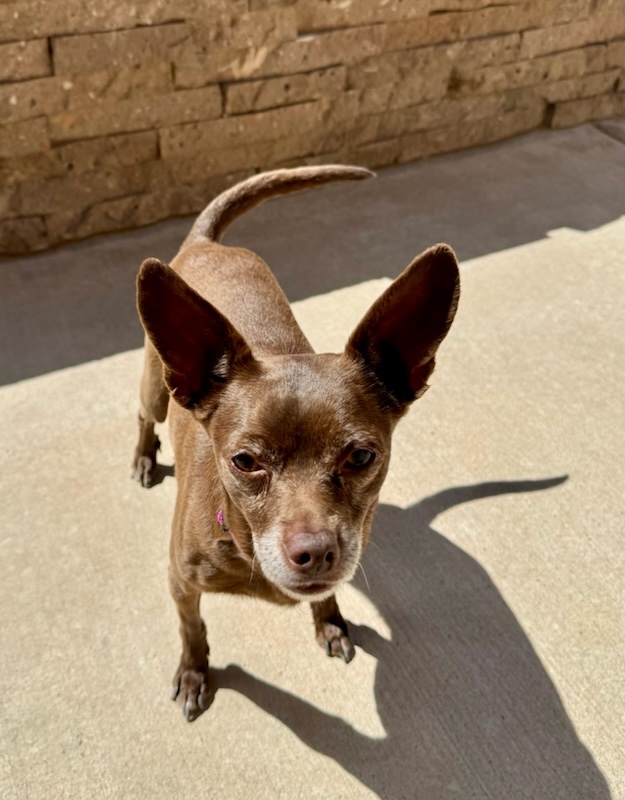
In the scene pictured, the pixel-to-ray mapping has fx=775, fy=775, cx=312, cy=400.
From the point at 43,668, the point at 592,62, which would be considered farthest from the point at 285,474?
the point at 592,62

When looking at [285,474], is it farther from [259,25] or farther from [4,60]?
[259,25]

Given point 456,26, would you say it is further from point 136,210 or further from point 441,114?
point 136,210

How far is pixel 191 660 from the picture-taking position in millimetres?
2441

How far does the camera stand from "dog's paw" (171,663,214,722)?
7.84ft

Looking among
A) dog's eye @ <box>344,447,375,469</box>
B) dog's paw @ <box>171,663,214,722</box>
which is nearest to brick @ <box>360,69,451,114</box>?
dog's eye @ <box>344,447,375,469</box>

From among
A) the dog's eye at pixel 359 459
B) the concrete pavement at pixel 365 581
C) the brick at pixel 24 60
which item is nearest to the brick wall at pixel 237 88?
the brick at pixel 24 60

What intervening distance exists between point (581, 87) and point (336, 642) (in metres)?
5.05

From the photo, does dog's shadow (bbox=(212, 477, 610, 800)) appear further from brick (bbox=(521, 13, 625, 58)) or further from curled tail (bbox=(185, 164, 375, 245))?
brick (bbox=(521, 13, 625, 58))

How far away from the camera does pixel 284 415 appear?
1.85 meters

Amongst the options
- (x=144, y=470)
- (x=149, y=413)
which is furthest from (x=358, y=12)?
(x=144, y=470)

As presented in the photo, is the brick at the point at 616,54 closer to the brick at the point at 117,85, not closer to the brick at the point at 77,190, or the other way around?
the brick at the point at 117,85

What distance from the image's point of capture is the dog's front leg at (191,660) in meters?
2.35

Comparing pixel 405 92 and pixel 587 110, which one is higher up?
pixel 405 92

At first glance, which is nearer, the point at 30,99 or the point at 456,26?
the point at 30,99
